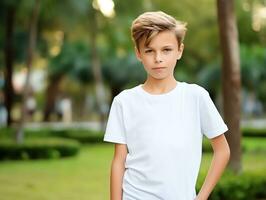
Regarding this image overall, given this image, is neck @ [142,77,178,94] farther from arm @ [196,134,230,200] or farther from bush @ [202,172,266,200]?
bush @ [202,172,266,200]

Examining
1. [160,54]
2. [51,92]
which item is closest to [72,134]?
[51,92]

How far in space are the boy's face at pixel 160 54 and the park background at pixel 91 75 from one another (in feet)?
14.6

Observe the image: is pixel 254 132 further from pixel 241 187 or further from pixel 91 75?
pixel 241 187

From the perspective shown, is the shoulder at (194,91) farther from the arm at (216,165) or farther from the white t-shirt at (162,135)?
the arm at (216,165)

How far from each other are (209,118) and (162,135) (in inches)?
8.2

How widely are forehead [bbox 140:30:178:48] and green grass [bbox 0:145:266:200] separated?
5212 millimetres

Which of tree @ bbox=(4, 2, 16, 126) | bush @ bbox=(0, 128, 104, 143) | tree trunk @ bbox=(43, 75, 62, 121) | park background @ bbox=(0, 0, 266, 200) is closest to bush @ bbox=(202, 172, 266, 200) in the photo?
park background @ bbox=(0, 0, 266, 200)

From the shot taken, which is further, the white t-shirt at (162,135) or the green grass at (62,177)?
the green grass at (62,177)

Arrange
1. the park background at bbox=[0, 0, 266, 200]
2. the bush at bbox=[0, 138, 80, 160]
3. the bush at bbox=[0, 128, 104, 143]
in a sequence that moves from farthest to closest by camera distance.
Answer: the bush at bbox=[0, 128, 104, 143] → the bush at bbox=[0, 138, 80, 160] → the park background at bbox=[0, 0, 266, 200]

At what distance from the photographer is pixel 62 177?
36.6 ft

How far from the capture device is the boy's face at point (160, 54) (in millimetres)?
2176

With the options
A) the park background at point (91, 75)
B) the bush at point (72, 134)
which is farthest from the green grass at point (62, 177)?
the bush at point (72, 134)

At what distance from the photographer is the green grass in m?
8.88

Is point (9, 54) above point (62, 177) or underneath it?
above
